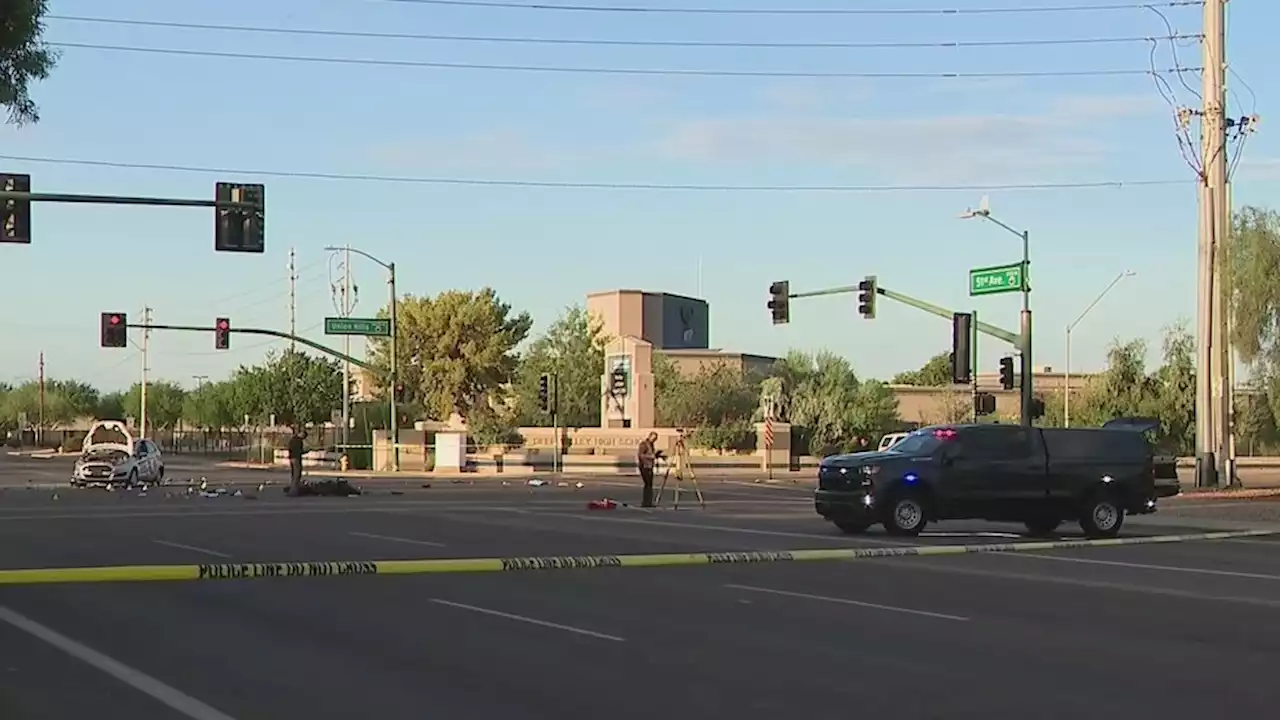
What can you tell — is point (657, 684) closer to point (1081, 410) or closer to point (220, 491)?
point (220, 491)

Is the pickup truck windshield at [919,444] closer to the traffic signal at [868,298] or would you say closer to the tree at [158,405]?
the traffic signal at [868,298]

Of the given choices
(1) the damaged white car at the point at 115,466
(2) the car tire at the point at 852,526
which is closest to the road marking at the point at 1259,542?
(2) the car tire at the point at 852,526

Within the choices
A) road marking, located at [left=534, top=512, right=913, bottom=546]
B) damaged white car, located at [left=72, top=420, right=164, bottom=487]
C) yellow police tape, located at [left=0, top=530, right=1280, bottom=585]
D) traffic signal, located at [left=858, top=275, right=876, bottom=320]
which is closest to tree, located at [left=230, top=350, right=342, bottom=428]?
damaged white car, located at [left=72, top=420, right=164, bottom=487]

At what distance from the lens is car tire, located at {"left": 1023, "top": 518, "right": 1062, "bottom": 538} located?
28219 mm

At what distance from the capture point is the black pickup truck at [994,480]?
27.1 metres

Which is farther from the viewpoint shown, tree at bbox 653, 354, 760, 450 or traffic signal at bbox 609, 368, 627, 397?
tree at bbox 653, 354, 760, 450

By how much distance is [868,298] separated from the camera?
47.7m

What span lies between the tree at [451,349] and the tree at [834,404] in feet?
62.1

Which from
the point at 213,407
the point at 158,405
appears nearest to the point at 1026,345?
the point at 213,407

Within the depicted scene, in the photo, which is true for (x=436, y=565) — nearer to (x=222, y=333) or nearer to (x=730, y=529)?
(x=730, y=529)

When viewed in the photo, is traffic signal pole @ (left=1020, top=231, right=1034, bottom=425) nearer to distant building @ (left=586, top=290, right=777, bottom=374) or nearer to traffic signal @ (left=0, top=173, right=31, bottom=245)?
traffic signal @ (left=0, top=173, right=31, bottom=245)

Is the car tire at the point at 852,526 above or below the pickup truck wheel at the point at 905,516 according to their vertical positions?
below

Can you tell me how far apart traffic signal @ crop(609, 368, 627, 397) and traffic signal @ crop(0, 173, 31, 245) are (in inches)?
2106

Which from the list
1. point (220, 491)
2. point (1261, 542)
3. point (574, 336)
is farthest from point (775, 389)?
point (1261, 542)
